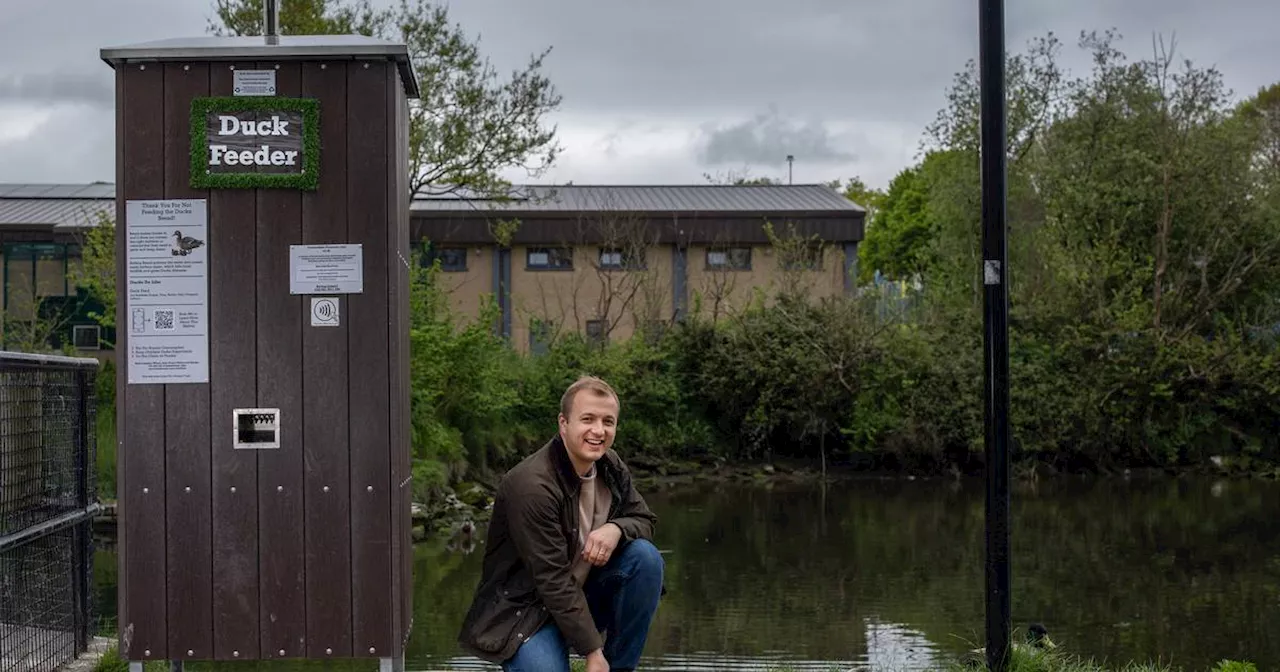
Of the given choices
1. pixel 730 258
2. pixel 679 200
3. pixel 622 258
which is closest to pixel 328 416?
pixel 622 258

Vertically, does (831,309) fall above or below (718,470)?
above

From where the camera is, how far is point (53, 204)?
40.6 m

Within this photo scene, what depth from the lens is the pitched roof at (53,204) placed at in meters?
37.4

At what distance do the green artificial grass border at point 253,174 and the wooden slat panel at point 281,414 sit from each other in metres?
0.05

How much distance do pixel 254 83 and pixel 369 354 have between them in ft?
3.54

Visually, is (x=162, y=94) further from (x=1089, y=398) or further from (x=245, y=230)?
(x=1089, y=398)

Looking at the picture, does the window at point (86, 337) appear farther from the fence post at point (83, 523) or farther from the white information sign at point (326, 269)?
the white information sign at point (326, 269)

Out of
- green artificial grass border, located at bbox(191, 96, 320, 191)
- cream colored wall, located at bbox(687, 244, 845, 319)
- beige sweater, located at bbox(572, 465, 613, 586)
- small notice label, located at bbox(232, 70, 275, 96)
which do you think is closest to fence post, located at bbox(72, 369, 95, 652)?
green artificial grass border, located at bbox(191, 96, 320, 191)

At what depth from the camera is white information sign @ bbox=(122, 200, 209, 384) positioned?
5.76 metres

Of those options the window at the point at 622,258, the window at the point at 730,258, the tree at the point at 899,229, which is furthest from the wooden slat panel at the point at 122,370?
the tree at the point at 899,229

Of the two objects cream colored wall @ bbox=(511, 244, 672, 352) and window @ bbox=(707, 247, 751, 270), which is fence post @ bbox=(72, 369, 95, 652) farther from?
window @ bbox=(707, 247, 751, 270)

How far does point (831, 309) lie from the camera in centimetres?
2838

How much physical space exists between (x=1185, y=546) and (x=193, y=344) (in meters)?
14.2

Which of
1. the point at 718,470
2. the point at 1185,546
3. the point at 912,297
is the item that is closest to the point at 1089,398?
the point at 912,297
